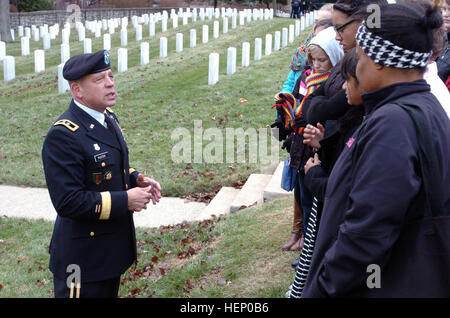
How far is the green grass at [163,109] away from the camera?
369 inches

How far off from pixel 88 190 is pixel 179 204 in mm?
4771

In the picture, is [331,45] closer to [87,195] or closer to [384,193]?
[87,195]

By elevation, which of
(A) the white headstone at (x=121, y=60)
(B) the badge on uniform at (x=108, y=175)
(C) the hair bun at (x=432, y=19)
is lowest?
(A) the white headstone at (x=121, y=60)

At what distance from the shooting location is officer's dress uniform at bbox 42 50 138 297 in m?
3.46

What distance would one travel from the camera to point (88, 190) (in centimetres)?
359

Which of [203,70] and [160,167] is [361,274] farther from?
[203,70]

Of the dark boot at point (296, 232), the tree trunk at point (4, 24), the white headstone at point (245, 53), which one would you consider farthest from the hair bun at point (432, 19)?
the tree trunk at point (4, 24)

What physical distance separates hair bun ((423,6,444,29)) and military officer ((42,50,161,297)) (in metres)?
2.23

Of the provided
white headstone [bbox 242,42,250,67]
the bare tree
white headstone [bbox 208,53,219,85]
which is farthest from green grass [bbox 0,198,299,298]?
the bare tree

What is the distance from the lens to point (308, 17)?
29.3 metres

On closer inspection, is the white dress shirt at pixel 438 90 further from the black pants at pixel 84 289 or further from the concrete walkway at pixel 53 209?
the concrete walkway at pixel 53 209

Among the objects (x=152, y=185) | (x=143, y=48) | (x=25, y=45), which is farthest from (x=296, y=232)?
(x=25, y=45)

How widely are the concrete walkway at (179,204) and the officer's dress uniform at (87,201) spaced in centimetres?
381

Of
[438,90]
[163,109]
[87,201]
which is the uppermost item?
[438,90]
